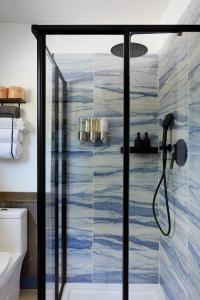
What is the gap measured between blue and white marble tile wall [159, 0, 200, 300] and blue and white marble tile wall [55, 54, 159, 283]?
17 cm

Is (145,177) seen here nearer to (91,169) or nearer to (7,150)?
(91,169)

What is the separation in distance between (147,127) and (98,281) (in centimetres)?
144

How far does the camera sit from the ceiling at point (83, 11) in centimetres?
200

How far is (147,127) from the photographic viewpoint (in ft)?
7.25

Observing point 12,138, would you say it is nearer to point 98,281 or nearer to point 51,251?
point 51,251

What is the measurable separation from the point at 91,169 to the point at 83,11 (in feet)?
4.45

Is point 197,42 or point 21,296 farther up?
point 197,42

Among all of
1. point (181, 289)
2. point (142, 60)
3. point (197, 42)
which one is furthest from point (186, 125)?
point (181, 289)

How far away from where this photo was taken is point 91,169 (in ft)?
7.26

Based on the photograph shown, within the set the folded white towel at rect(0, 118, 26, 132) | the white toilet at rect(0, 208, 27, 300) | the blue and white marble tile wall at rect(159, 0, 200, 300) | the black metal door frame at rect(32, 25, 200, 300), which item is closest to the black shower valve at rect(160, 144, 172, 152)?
the blue and white marble tile wall at rect(159, 0, 200, 300)

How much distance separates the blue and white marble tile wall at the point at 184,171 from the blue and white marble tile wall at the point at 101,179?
0.55 ft

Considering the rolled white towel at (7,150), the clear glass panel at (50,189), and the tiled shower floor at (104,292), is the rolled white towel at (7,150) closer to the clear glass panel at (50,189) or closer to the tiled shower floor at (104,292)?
the clear glass panel at (50,189)

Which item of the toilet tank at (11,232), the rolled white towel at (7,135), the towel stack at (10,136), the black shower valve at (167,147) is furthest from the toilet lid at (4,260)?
the black shower valve at (167,147)

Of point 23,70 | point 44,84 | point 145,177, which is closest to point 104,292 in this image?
point 145,177
